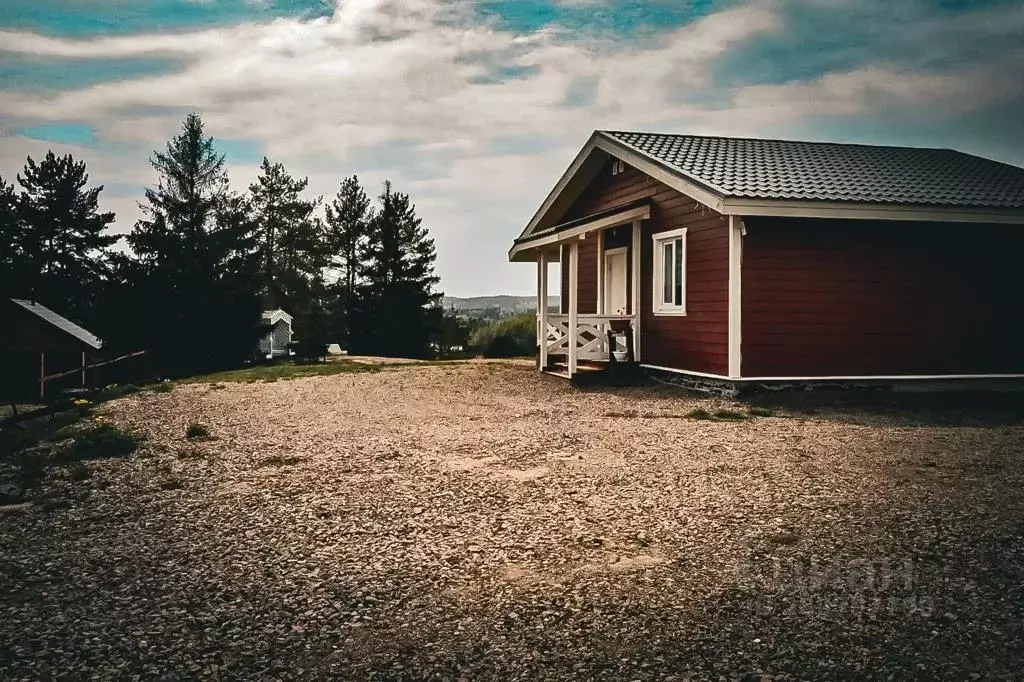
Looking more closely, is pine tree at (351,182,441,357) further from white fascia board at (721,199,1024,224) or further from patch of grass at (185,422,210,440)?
patch of grass at (185,422,210,440)

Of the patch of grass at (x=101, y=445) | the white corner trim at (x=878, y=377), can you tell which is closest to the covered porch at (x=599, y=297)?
the white corner trim at (x=878, y=377)

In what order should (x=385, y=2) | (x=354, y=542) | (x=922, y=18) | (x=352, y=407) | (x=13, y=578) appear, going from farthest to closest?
(x=922, y=18)
(x=385, y=2)
(x=352, y=407)
(x=354, y=542)
(x=13, y=578)

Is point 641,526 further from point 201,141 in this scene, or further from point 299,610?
point 201,141

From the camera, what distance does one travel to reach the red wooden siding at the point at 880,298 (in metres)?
11.9

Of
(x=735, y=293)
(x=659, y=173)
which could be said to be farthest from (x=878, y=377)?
(x=659, y=173)

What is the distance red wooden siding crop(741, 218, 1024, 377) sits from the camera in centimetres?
1194

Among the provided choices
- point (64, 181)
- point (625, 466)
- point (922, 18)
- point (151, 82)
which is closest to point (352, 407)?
point (625, 466)

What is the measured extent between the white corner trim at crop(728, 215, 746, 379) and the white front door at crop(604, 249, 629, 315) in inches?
154

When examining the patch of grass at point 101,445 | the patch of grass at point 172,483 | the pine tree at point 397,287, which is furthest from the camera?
the pine tree at point 397,287

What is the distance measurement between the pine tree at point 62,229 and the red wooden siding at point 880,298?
3492cm

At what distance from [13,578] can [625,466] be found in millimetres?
4577

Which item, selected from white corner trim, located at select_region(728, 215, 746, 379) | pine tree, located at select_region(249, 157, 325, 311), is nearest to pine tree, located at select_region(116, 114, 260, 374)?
pine tree, located at select_region(249, 157, 325, 311)

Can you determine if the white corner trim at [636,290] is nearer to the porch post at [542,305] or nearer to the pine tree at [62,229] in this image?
the porch post at [542,305]

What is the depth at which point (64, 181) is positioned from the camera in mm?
40125
